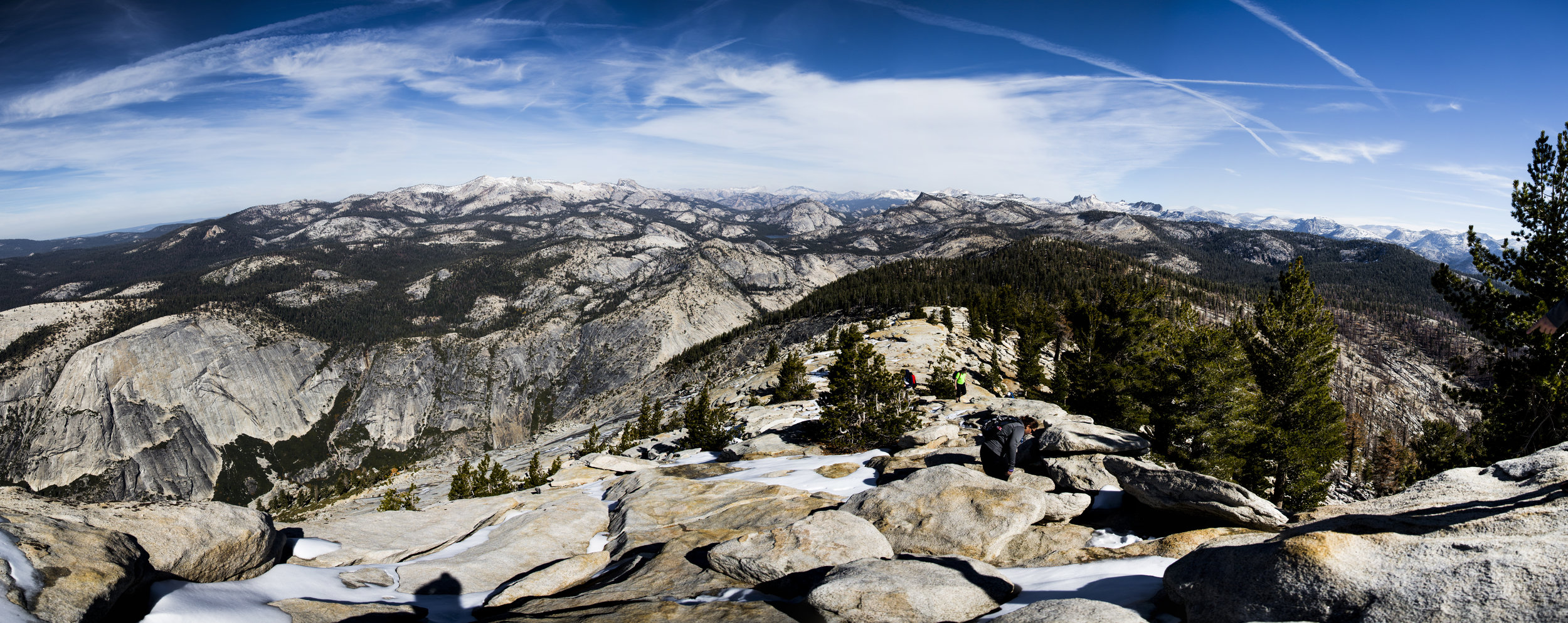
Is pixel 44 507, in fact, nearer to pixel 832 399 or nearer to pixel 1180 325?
pixel 832 399

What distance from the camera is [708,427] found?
3375 centimetres

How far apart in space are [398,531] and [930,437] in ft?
63.6

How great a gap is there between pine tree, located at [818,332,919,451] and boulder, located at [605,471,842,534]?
926 cm

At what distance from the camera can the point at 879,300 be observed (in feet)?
452

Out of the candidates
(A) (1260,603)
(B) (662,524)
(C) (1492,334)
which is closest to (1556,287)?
(C) (1492,334)

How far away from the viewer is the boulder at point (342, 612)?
8.48 m

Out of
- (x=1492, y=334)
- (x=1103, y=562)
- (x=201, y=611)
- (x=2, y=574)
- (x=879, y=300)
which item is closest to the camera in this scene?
(x=2, y=574)

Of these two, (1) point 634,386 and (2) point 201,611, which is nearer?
(2) point 201,611

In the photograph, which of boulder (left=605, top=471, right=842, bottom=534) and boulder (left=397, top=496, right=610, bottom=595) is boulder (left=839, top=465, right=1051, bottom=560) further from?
Result: boulder (left=397, top=496, right=610, bottom=595)

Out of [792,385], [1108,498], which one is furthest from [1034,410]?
[792,385]

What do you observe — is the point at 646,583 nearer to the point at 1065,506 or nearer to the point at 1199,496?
the point at 1065,506

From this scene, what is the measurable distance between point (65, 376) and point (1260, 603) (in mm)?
297295

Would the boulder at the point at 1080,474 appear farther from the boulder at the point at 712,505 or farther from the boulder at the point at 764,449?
the boulder at the point at 764,449

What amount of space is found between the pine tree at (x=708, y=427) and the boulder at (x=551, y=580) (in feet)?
62.4
